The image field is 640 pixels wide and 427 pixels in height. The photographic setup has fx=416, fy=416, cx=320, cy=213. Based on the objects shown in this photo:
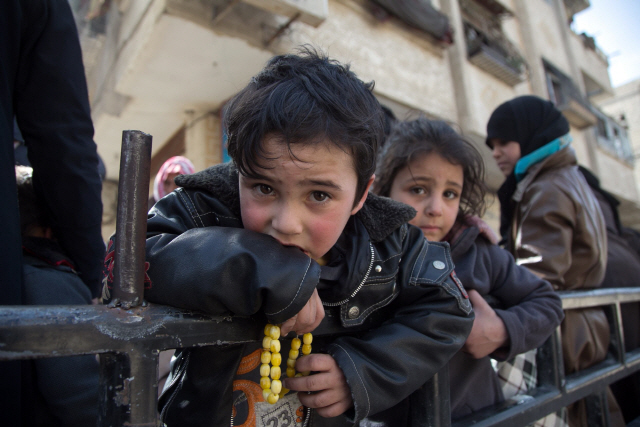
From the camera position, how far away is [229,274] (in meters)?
0.72

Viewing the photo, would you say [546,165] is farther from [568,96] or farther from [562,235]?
[568,96]

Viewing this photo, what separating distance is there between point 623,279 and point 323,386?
2684 mm

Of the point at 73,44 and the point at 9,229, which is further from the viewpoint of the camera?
the point at 73,44

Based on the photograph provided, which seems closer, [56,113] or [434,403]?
[434,403]

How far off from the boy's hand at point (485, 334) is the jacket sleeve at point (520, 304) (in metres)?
0.03

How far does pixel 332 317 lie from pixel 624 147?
1894cm

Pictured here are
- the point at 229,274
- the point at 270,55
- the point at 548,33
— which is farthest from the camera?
the point at 548,33

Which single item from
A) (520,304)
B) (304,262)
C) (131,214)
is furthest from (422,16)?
(131,214)

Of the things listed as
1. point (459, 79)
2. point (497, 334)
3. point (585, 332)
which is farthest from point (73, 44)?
point (459, 79)

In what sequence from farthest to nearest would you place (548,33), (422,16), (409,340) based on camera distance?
(548,33) < (422,16) < (409,340)

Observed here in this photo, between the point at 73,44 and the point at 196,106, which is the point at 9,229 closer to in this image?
the point at 73,44

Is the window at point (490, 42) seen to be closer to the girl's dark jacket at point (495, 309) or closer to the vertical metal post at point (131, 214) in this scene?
the girl's dark jacket at point (495, 309)

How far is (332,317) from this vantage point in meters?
1.00

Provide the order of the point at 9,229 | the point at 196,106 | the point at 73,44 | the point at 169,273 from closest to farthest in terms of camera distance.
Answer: the point at 169,273
the point at 9,229
the point at 73,44
the point at 196,106
